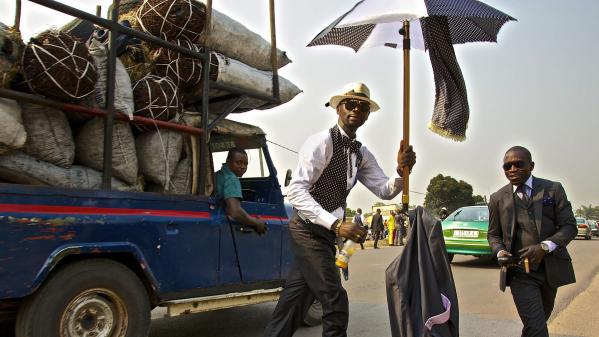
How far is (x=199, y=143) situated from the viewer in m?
4.55

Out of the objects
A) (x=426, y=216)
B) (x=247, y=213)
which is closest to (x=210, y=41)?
(x=247, y=213)

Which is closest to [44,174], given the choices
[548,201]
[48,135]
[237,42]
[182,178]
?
[48,135]

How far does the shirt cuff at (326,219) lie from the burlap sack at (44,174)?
179 cm

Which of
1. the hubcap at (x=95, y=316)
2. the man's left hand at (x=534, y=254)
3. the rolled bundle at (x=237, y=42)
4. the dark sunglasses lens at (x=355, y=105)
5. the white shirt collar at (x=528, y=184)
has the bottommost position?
the hubcap at (x=95, y=316)

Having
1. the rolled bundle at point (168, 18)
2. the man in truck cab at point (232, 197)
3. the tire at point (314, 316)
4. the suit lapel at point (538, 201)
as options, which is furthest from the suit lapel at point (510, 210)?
the rolled bundle at point (168, 18)

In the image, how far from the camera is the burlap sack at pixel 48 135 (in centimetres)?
355

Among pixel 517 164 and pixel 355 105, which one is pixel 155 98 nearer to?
pixel 355 105

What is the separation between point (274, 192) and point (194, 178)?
123cm

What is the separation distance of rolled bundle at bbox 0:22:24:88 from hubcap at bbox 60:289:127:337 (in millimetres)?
1583

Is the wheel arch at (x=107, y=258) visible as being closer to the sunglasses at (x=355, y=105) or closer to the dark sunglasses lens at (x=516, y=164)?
the sunglasses at (x=355, y=105)

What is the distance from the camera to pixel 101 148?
391cm

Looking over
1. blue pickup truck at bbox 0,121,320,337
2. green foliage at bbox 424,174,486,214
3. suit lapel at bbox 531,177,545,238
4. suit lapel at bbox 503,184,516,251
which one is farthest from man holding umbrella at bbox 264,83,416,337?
green foliage at bbox 424,174,486,214

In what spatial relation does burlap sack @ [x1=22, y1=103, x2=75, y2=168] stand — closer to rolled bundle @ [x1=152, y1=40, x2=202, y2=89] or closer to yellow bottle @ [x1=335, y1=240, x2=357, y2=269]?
rolled bundle @ [x1=152, y1=40, x2=202, y2=89]

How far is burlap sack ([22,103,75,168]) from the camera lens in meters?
3.55
